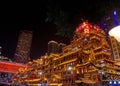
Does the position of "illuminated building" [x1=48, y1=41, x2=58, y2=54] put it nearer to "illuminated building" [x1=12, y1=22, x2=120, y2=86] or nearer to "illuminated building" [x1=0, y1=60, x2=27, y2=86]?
→ "illuminated building" [x1=0, y1=60, x2=27, y2=86]

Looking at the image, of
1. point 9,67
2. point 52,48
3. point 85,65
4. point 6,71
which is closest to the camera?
point 85,65

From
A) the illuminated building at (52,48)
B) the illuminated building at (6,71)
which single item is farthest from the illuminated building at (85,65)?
the illuminated building at (52,48)

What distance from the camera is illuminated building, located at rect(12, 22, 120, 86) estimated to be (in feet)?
49.9

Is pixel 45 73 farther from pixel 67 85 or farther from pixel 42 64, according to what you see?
pixel 67 85

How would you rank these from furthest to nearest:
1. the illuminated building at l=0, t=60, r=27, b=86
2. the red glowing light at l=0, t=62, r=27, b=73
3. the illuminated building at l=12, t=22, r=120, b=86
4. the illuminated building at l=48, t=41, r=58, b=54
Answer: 1. the illuminated building at l=48, t=41, r=58, b=54
2. the red glowing light at l=0, t=62, r=27, b=73
3. the illuminated building at l=0, t=60, r=27, b=86
4. the illuminated building at l=12, t=22, r=120, b=86

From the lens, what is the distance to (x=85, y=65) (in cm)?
1756

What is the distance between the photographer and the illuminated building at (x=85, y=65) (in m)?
15.2

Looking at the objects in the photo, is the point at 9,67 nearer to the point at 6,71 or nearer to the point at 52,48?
the point at 6,71

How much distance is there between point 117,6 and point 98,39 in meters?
21.3

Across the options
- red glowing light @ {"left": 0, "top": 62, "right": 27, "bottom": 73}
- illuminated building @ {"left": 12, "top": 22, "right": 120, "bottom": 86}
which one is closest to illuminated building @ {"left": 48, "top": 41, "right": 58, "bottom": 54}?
red glowing light @ {"left": 0, "top": 62, "right": 27, "bottom": 73}

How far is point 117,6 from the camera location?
3.34 m

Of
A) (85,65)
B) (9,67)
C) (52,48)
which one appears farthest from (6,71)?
(85,65)

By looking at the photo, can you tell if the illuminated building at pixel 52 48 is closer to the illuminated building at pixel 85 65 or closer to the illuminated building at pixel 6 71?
the illuminated building at pixel 6 71

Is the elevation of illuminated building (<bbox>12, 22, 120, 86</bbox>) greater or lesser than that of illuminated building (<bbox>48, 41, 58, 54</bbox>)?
lesser
